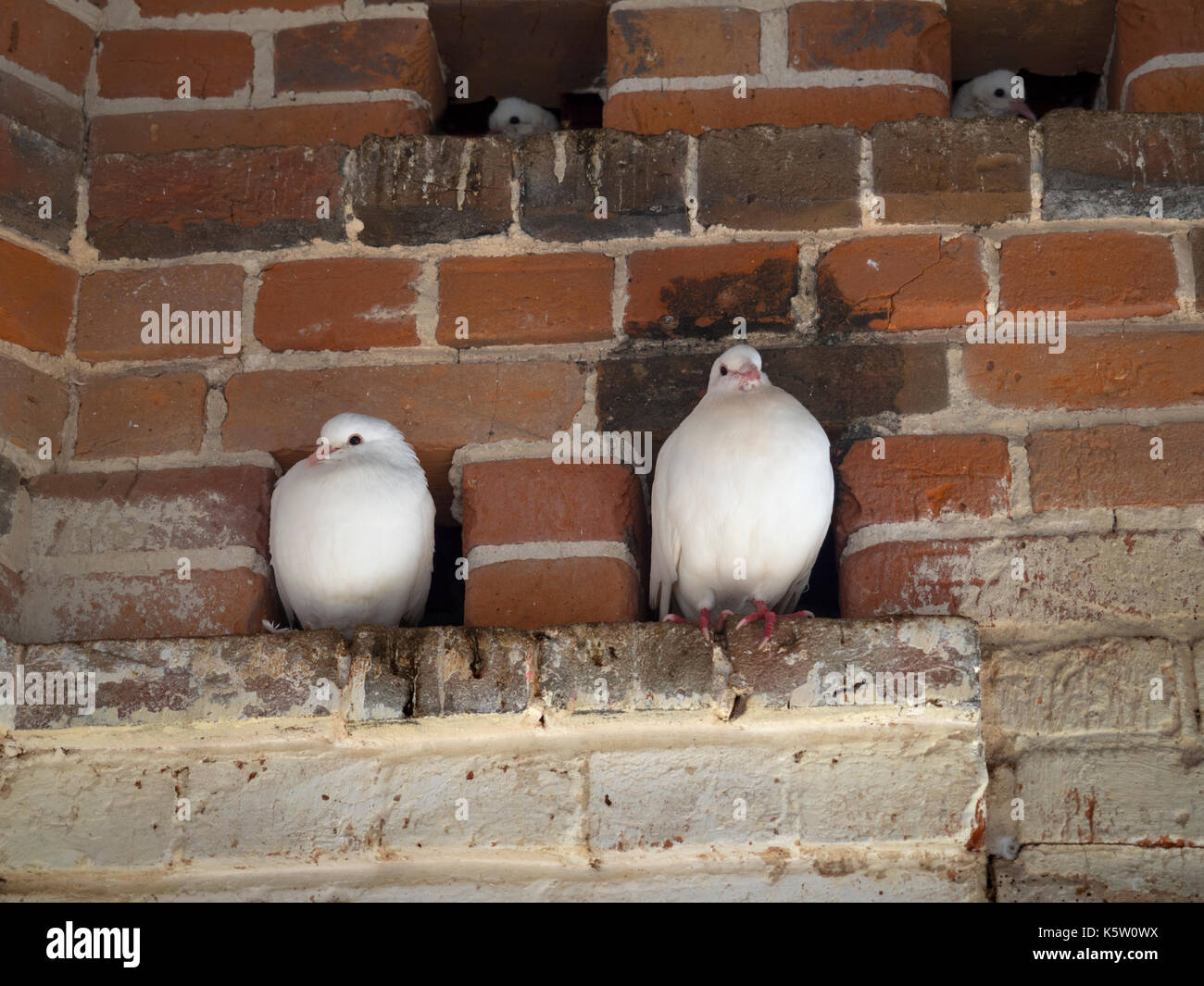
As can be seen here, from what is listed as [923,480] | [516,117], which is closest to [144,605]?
[923,480]

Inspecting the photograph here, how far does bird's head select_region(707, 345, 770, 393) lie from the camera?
6.25ft

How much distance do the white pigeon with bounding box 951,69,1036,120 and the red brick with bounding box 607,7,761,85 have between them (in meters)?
0.45

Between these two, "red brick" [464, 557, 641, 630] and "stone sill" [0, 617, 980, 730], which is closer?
"stone sill" [0, 617, 980, 730]

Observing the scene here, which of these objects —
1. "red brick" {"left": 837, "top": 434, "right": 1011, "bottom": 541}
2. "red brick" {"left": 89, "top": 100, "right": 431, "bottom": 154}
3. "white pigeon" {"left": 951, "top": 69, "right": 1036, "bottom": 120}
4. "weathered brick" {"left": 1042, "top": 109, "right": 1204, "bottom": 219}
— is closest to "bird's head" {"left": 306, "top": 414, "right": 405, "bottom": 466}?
"red brick" {"left": 89, "top": 100, "right": 431, "bottom": 154}

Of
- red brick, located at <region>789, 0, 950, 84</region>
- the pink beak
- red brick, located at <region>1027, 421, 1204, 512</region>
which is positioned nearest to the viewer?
red brick, located at <region>1027, 421, 1204, 512</region>

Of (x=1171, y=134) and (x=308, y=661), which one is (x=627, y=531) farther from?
(x=1171, y=134)

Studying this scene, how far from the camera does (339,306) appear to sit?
205cm

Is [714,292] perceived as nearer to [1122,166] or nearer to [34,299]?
[1122,166]

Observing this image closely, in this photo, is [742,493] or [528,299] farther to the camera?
[528,299]

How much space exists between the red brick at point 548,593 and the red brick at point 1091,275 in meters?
0.64

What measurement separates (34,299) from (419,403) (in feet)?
1.85

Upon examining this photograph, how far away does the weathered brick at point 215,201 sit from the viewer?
6.84ft

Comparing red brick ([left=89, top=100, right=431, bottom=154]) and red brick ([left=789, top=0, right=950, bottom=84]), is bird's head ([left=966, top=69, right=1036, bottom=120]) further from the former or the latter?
red brick ([left=89, top=100, right=431, bottom=154])

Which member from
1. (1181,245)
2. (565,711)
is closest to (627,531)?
(565,711)
